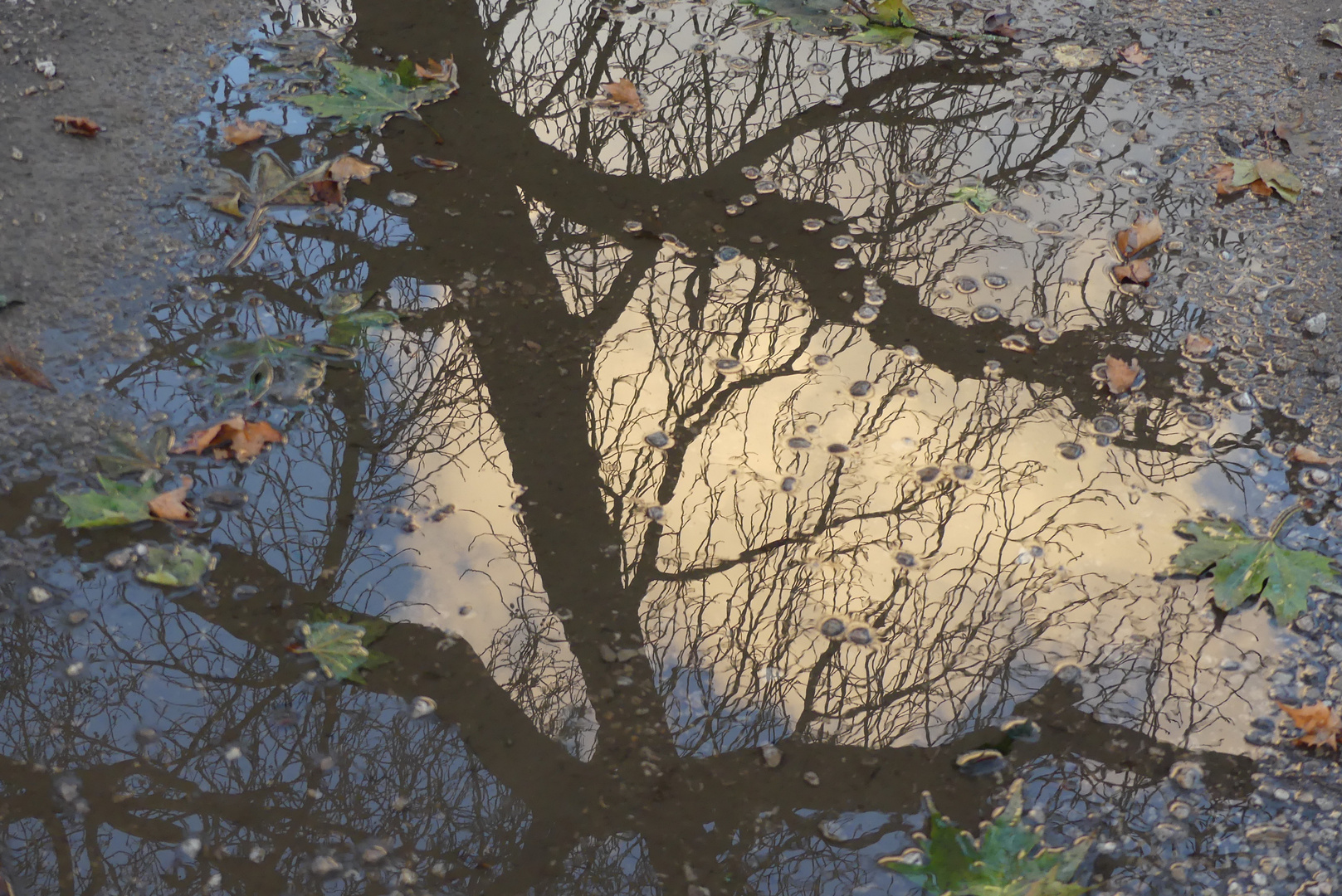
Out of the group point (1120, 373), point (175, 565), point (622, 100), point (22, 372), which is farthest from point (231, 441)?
point (1120, 373)

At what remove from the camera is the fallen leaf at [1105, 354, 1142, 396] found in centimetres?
285

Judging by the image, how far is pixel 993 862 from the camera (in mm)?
1904

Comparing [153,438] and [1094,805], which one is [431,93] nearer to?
[153,438]

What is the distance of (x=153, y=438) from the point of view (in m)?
2.57

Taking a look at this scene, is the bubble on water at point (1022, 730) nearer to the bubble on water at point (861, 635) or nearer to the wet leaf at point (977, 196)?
the bubble on water at point (861, 635)

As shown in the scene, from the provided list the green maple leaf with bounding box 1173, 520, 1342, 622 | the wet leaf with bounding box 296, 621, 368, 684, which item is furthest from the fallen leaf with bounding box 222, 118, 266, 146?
the green maple leaf with bounding box 1173, 520, 1342, 622

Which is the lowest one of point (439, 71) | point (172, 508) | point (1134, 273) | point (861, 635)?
point (861, 635)

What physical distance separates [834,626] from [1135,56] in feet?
10.4

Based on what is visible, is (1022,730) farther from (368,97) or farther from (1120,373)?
(368,97)

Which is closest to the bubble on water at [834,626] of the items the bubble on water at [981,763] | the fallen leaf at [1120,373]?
the bubble on water at [981,763]

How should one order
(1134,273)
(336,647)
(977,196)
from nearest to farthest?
(336,647), (1134,273), (977,196)

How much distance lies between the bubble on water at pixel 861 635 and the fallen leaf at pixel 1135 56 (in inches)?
121

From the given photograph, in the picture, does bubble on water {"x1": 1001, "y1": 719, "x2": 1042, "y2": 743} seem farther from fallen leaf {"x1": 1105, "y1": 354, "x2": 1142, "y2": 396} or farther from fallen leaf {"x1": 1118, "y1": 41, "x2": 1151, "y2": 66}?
fallen leaf {"x1": 1118, "y1": 41, "x2": 1151, "y2": 66}

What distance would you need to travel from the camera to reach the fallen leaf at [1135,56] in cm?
417
